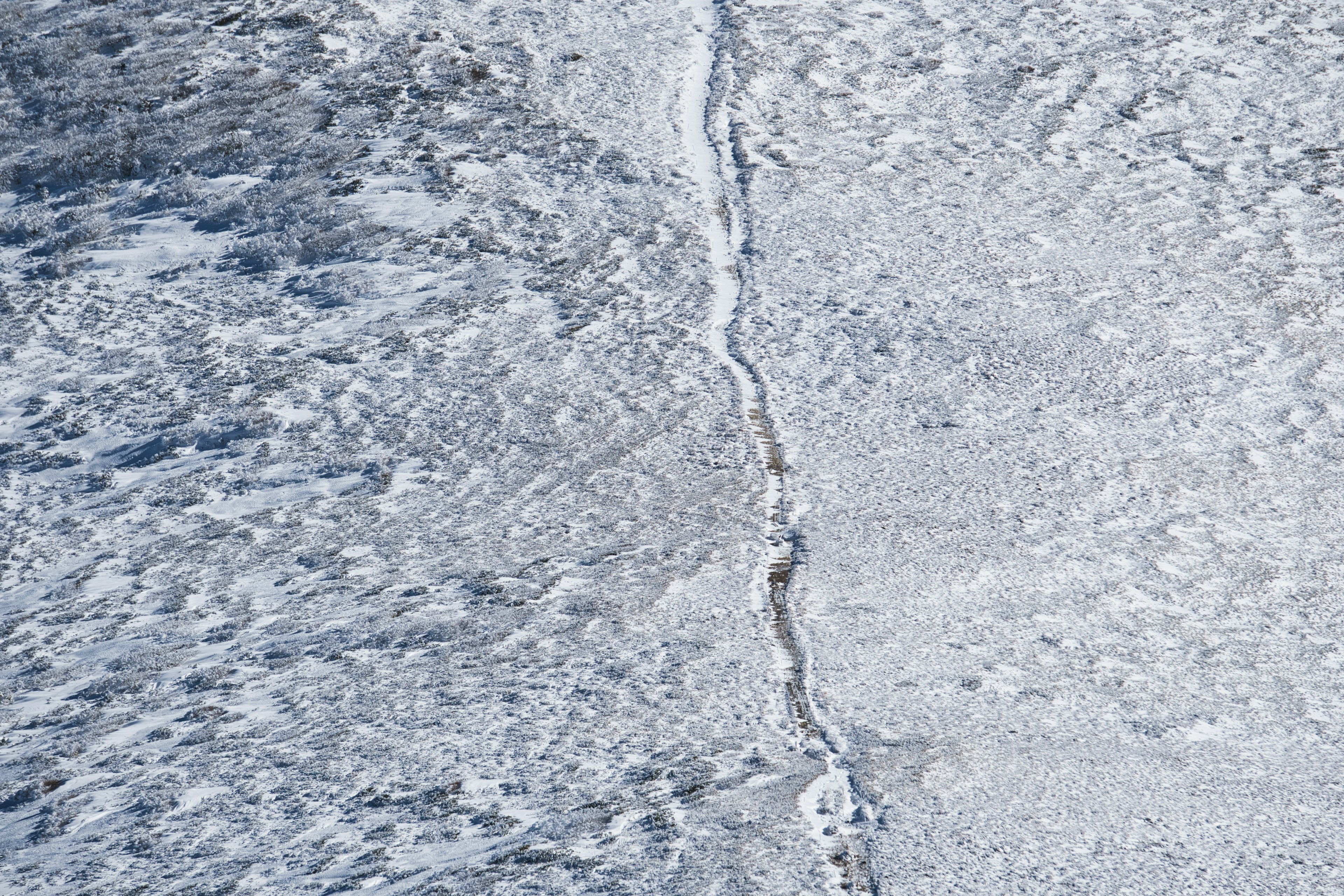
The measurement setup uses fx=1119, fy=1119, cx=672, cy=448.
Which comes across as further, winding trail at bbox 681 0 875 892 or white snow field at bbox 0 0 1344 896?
white snow field at bbox 0 0 1344 896

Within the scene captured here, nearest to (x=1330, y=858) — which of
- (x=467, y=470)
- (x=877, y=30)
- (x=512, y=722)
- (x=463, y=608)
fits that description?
(x=512, y=722)

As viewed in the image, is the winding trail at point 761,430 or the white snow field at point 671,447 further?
the white snow field at point 671,447

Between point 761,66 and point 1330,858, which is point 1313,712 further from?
point 761,66

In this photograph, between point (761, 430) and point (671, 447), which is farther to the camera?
point (761, 430)

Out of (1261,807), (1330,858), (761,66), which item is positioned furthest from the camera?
(761,66)
